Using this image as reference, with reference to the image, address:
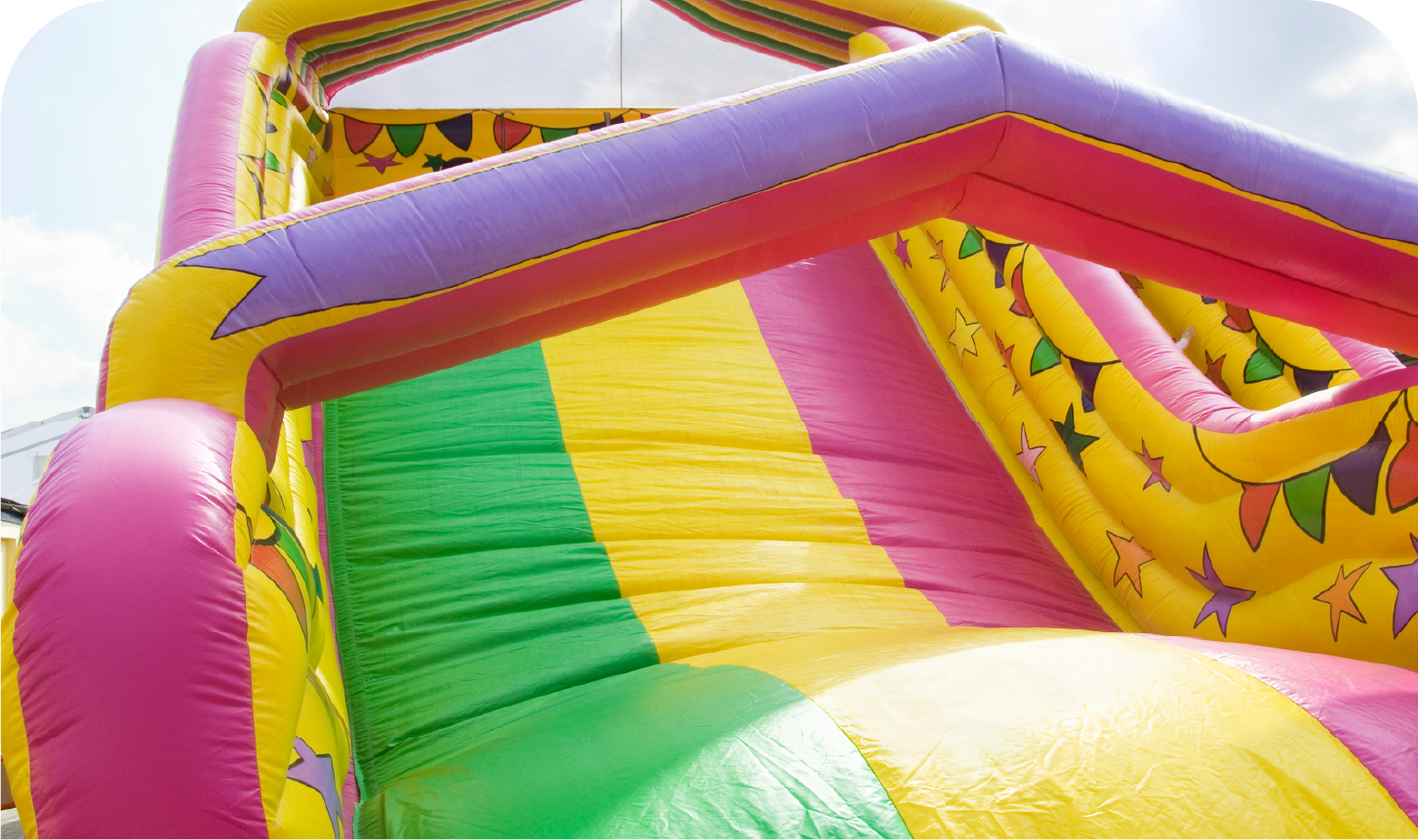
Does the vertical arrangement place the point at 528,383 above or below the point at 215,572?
above

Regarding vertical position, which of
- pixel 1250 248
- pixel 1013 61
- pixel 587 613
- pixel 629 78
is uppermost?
pixel 629 78

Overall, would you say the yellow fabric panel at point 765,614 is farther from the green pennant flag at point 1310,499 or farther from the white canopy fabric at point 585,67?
the white canopy fabric at point 585,67

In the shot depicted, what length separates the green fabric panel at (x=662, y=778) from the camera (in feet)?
2.11

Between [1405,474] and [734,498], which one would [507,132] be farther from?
[1405,474]

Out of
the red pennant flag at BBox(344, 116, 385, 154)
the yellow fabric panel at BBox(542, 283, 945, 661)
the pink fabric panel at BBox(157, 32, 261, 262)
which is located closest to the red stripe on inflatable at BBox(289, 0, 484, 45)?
the pink fabric panel at BBox(157, 32, 261, 262)

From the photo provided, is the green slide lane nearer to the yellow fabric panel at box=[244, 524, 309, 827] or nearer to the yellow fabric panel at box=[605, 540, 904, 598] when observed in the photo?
the yellow fabric panel at box=[605, 540, 904, 598]

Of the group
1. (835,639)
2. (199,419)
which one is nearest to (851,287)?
(835,639)

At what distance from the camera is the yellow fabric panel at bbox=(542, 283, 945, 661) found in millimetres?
1247

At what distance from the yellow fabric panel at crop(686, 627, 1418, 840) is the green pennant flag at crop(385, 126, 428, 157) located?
1876mm

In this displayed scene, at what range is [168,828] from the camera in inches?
19.8

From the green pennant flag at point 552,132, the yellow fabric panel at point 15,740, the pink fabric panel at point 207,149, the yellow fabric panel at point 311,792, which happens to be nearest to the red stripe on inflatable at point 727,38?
the green pennant flag at point 552,132

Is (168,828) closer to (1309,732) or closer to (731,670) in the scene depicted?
(731,670)

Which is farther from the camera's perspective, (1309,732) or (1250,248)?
(1250,248)

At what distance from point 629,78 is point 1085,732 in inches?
81.9
